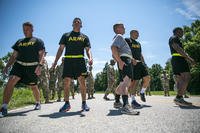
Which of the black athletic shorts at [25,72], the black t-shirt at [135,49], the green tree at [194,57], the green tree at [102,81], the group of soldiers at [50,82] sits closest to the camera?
the black athletic shorts at [25,72]

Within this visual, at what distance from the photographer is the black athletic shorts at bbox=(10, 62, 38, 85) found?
7.02 m

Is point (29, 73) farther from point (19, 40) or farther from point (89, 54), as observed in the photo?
point (89, 54)

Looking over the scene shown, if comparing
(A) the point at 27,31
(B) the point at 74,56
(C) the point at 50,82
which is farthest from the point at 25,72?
(C) the point at 50,82

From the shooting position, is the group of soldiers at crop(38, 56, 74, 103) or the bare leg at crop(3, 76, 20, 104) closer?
the bare leg at crop(3, 76, 20, 104)

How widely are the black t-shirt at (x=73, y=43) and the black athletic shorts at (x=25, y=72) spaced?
3.39 feet

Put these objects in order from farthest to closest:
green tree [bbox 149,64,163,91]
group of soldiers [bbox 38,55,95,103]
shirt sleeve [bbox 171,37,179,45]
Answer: green tree [bbox 149,64,163,91], group of soldiers [bbox 38,55,95,103], shirt sleeve [bbox 171,37,179,45]

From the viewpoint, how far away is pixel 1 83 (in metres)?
103

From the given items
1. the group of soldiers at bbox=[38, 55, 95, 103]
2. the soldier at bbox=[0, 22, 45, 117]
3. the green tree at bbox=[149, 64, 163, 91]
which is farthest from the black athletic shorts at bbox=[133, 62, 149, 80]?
the green tree at bbox=[149, 64, 163, 91]

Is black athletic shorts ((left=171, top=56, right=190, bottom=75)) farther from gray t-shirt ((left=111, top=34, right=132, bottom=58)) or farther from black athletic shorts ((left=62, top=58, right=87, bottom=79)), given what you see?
black athletic shorts ((left=62, top=58, right=87, bottom=79))

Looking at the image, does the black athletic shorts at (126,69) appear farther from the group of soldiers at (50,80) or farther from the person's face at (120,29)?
the group of soldiers at (50,80)

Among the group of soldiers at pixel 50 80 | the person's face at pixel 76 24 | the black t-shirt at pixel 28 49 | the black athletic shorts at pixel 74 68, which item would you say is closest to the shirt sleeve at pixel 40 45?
the black t-shirt at pixel 28 49

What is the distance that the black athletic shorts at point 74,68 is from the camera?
7.20 metres

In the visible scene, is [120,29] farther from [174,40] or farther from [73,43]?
[174,40]

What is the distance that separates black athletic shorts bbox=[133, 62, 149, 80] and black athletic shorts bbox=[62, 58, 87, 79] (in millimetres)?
2380
